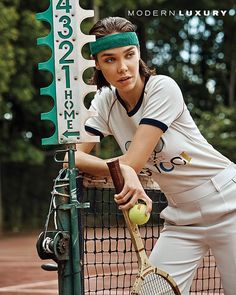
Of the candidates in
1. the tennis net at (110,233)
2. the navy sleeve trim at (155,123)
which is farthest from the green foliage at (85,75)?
the navy sleeve trim at (155,123)

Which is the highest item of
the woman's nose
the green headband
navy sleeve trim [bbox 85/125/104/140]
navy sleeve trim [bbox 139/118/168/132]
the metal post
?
the green headband

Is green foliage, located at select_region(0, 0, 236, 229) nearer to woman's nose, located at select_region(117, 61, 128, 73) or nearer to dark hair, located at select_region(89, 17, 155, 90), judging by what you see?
dark hair, located at select_region(89, 17, 155, 90)

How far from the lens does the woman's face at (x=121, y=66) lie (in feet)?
11.1

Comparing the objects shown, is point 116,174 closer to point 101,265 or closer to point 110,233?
point 110,233

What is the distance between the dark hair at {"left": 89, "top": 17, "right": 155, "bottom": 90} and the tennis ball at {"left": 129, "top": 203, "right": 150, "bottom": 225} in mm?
723

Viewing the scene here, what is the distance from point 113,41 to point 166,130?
44 centimetres

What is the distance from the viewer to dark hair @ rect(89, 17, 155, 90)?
343 centimetres

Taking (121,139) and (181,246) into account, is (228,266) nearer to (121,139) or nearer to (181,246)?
(181,246)

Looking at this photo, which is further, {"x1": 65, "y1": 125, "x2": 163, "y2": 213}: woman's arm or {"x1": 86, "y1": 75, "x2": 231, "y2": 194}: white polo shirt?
{"x1": 86, "y1": 75, "x2": 231, "y2": 194}: white polo shirt

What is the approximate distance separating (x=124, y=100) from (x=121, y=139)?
19 cm

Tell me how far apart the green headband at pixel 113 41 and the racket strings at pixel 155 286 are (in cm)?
95

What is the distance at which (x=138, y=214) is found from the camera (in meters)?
3.09

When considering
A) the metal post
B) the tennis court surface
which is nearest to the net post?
the metal post

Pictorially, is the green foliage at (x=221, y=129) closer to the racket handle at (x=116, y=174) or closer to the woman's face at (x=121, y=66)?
the woman's face at (x=121, y=66)
